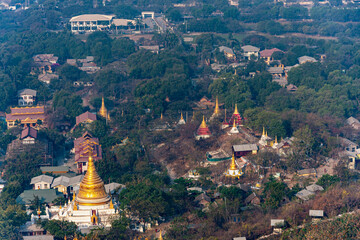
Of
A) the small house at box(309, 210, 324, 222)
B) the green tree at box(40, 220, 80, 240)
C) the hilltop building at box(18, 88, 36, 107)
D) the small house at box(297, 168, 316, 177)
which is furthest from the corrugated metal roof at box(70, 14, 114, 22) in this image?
the small house at box(309, 210, 324, 222)

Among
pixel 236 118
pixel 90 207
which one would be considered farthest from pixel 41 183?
pixel 236 118

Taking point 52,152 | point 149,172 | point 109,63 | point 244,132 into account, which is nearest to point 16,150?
point 52,152

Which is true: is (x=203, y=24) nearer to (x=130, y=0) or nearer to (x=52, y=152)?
(x=130, y=0)

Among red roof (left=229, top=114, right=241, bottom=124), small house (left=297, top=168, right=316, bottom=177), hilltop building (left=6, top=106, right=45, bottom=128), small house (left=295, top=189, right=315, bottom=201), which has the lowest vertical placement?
hilltop building (left=6, top=106, right=45, bottom=128)

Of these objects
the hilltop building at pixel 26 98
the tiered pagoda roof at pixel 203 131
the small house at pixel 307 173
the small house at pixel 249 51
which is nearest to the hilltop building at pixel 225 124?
the tiered pagoda roof at pixel 203 131

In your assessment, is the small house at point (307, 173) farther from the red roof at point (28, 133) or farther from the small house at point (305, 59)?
the small house at point (305, 59)

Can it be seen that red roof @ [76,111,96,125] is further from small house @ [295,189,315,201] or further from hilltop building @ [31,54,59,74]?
hilltop building @ [31,54,59,74]
